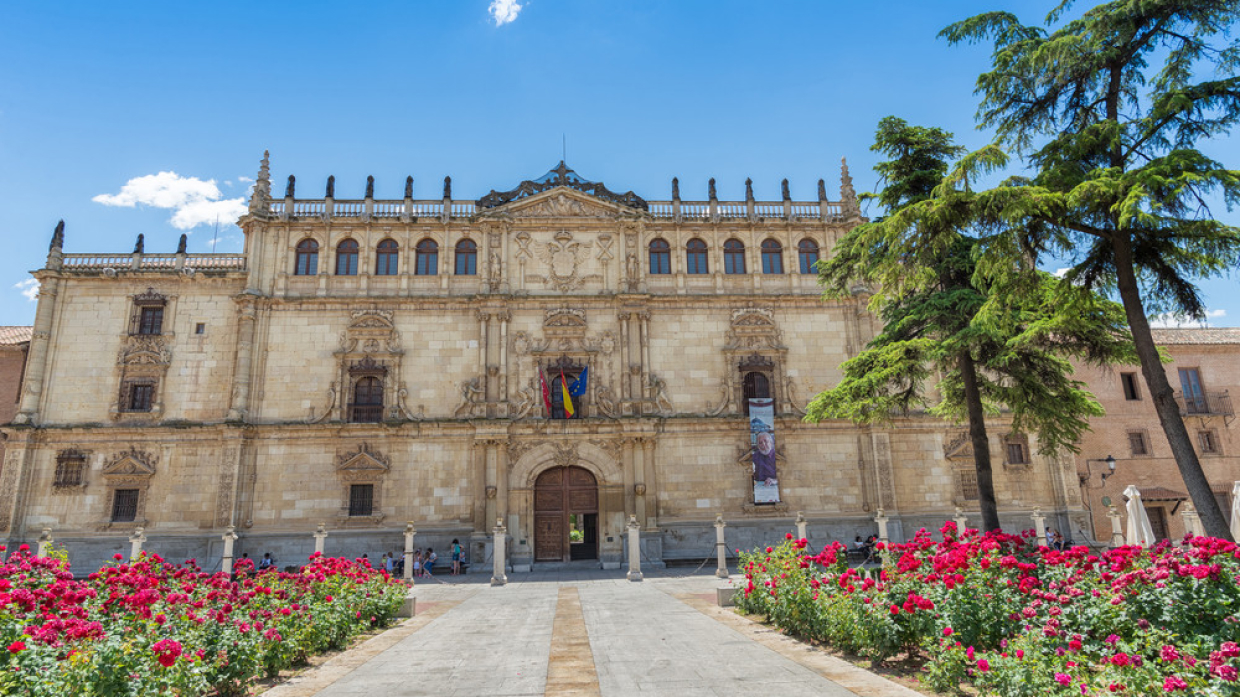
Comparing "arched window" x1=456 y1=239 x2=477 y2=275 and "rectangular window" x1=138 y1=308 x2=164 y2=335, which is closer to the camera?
"rectangular window" x1=138 y1=308 x2=164 y2=335

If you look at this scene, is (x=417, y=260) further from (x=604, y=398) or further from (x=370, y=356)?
(x=604, y=398)

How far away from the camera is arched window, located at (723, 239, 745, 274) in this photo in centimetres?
3036

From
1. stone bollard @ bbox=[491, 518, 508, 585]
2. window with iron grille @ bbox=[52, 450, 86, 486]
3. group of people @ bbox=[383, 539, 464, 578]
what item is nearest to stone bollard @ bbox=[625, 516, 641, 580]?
stone bollard @ bbox=[491, 518, 508, 585]

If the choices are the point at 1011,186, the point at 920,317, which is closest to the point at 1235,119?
the point at 1011,186

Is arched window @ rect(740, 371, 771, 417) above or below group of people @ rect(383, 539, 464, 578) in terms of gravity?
above

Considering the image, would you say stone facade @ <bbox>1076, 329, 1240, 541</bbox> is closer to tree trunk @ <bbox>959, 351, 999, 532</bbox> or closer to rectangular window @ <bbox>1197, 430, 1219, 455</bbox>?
rectangular window @ <bbox>1197, 430, 1219, 455</bbox>

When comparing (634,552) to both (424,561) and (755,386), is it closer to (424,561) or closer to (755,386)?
(424,561)

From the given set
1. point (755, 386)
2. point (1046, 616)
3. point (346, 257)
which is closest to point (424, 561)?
point (346, 257)

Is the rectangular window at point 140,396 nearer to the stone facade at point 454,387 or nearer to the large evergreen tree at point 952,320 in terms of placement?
the stone facade at point 454,387

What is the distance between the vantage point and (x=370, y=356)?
92.0 ft

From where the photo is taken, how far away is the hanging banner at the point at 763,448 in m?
27.3

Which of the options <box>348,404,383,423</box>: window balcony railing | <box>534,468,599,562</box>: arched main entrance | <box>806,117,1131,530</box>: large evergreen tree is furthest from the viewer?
<box>348,404,383,423</box>: window balcony railing

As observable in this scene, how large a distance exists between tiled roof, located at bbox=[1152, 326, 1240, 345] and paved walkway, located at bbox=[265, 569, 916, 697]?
28300mm

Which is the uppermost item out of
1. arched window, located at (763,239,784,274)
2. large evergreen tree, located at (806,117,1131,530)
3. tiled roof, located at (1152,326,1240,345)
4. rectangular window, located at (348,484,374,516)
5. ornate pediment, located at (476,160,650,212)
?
ornate pediment, located at (476,160,650,212)
